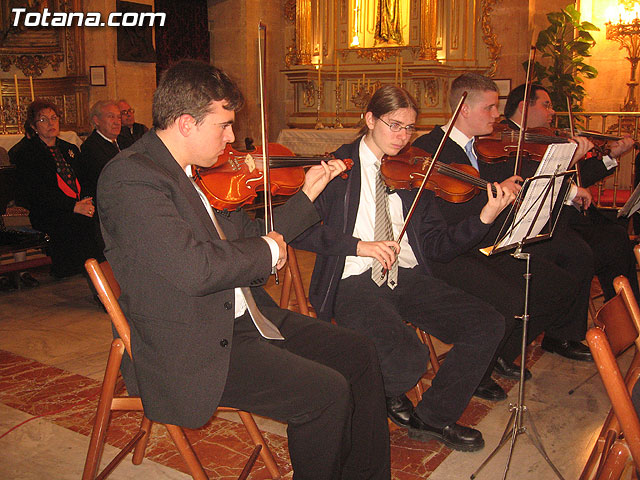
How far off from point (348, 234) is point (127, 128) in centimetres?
323

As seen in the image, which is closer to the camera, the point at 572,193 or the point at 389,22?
the point at 572,193

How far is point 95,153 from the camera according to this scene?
171 inches

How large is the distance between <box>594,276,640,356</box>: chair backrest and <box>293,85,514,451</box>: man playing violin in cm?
74

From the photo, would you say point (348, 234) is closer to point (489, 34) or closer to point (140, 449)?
point (140, 449)

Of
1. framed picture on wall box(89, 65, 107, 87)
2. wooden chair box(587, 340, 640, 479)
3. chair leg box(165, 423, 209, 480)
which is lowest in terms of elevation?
chair leg box(165, 423, 209, 480)

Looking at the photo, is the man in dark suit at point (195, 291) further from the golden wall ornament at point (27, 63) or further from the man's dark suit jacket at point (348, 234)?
the golden wall ornament at point (27, 63)

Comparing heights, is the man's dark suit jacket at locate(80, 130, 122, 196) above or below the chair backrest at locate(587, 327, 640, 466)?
above

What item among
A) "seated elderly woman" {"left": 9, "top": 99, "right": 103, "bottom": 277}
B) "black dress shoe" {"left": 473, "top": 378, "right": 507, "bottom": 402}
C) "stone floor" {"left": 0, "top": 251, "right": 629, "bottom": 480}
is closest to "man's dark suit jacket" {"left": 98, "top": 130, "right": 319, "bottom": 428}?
"stone floor" {"left": 0, "top": 251, "right": 629, "bottom": 480}

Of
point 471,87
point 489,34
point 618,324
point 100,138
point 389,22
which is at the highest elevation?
point 389,22

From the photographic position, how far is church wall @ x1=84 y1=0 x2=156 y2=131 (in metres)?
6.92

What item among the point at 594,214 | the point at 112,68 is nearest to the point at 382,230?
the point at 594,214

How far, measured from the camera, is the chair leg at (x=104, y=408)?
2.00 m

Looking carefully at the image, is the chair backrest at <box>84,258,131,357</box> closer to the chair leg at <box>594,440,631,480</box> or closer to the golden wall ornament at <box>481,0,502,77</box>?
the chair leg at <box>594,440,631,480</box>

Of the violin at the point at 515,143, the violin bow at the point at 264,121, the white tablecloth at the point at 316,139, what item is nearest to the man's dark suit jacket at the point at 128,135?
the white tablecloth at the point at 316,139
